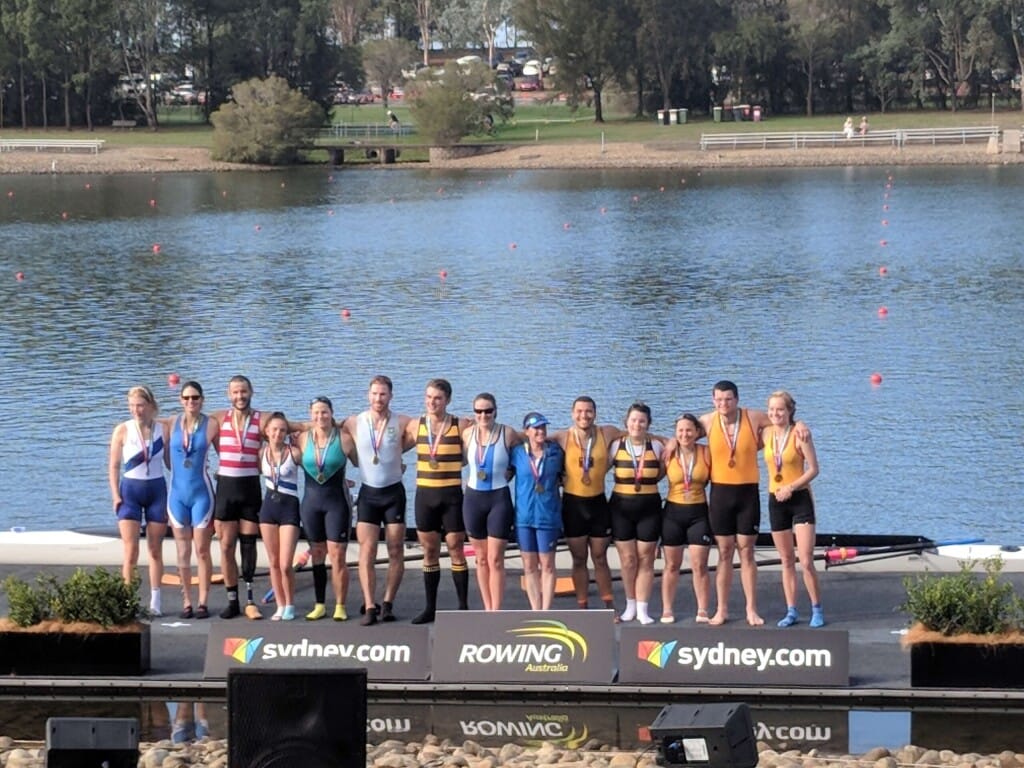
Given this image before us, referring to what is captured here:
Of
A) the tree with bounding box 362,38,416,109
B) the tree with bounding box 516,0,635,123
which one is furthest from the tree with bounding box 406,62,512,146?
the tree with bounding box 362,38,416,109

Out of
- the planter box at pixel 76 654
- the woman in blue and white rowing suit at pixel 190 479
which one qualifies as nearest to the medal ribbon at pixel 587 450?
the woman in blue and white rowing suit at pixel 190 479

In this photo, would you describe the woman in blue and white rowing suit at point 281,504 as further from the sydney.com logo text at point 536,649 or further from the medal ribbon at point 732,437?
the medal ribbon at point 732,437

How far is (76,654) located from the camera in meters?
12.7

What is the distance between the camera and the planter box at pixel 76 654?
1271 centimetres

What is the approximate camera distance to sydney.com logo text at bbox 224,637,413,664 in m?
12.5

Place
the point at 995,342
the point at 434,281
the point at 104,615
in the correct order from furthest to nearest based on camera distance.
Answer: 1. the point at 434,281
2. the point at 995,342
3. the point at 104,615

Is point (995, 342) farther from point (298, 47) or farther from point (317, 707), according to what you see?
point (298, 47)

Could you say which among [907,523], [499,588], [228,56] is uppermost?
[228,56]

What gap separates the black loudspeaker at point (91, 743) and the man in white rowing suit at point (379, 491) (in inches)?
181

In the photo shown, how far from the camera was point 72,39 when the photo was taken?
301 feet

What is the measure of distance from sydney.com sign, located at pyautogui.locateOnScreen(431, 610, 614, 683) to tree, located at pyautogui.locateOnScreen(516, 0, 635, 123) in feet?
258

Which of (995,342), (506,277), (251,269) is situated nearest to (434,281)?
(506,277)

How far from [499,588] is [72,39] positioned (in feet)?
276

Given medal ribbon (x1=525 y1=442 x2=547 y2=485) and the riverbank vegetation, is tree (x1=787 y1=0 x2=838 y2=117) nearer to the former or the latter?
the riverbank vegetation
